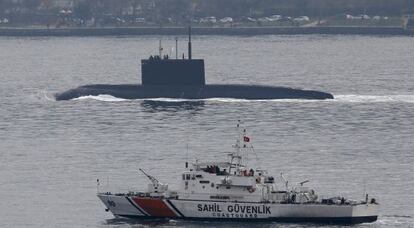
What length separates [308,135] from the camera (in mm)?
86312

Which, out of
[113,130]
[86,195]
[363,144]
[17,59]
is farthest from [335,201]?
[17,59]

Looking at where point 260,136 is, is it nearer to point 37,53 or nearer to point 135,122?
point 135,122

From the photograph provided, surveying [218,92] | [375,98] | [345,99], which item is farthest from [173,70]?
[375,98]

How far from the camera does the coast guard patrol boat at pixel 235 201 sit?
6278cm

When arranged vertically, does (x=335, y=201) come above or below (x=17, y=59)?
above

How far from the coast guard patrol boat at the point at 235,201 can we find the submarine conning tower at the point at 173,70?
3725 centimetres

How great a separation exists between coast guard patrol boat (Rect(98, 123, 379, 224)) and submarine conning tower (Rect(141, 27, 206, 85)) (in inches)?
1467

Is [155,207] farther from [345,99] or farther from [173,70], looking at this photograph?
[345,99]

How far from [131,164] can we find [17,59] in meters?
94.0

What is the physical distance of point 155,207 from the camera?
64000mm

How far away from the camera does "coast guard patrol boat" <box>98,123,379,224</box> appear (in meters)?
62.8

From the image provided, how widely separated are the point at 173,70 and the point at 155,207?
38412 millimetres

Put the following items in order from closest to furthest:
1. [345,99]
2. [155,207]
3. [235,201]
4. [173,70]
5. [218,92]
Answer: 1. [235,201]
2. [155,207]
3. [173,70]
4. [218,92]
5. [345,99]

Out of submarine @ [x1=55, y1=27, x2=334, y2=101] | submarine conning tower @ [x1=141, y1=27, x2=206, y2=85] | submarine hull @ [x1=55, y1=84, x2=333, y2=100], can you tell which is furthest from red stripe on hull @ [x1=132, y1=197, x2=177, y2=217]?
submarine hull @ [x1=55, y1=84, x2=333, y2=100]
